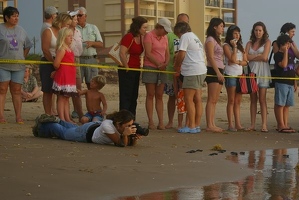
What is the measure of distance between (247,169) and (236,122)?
5.41 meters

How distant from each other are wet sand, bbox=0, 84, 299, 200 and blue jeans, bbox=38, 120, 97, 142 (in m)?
0.19

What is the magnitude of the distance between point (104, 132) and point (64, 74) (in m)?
3.16

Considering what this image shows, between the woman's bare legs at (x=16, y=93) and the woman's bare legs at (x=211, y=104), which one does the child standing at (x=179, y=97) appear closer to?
Result: the woman's bare legs at (x=211, y=104)

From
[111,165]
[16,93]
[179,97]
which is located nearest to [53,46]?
[16,93]

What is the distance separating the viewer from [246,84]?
49.9 feet

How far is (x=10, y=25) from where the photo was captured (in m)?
14.6

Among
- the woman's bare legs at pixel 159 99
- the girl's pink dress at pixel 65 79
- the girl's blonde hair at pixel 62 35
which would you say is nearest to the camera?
the girl's blonde hair at pixel 62 35

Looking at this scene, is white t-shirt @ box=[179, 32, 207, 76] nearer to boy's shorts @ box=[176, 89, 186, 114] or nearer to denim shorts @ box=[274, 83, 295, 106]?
boy's shorts @ box=[176, 89, 186, 114]

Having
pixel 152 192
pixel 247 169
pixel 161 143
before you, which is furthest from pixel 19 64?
pixel 152 192

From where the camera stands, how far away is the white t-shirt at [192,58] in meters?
14.2

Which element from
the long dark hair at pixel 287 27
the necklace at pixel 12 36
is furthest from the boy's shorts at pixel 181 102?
the necklace at pixel 12 36

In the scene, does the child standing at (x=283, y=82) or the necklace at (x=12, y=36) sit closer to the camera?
the necklace at (x=12, y=36)

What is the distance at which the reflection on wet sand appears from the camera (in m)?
7.98

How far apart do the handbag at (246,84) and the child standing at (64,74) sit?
2.90 metres
